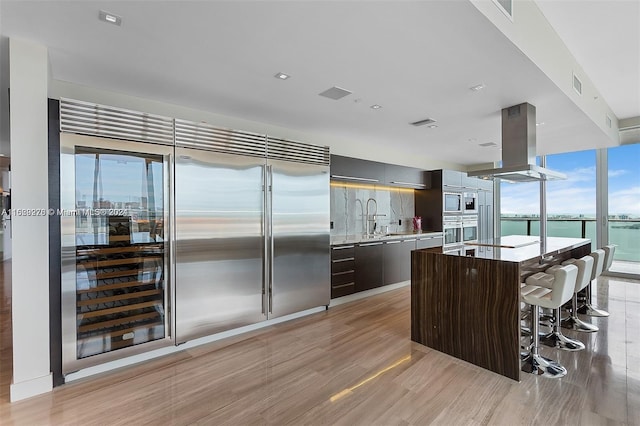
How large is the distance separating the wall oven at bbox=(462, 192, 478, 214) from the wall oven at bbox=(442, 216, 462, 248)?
0.39m

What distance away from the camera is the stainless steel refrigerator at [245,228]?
304 centimetres

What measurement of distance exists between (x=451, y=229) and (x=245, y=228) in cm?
472

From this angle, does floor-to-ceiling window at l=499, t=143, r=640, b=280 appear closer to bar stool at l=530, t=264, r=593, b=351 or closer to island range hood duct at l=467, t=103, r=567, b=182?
island range hood duct at l=467, t=103, r=567, b=182

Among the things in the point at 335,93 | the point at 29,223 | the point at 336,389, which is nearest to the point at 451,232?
the point at 335,93

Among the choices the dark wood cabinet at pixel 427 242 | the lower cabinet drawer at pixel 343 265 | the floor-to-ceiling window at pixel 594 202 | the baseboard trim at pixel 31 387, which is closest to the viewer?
the baseboard trim at pixel 31 387

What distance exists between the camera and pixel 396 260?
538 cm

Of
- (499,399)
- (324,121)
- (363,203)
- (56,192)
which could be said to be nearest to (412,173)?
(363,203)

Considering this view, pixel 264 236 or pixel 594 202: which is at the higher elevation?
pixel 594 202

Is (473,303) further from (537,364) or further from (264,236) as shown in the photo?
(264,236)

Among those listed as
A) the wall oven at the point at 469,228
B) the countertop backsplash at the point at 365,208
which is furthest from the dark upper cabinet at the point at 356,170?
the wall oven at the point at 469,228

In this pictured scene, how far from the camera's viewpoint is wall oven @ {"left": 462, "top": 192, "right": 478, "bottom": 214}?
677 cm

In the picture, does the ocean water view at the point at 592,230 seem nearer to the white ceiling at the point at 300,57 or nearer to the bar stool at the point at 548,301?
the white ceiling at the point at 300,57

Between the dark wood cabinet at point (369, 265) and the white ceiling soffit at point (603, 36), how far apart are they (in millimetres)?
3343

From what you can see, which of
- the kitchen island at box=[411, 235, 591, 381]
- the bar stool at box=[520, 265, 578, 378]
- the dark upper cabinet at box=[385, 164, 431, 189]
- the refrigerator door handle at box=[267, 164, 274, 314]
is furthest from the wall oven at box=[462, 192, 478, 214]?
the refrigerator door handle at box=[267, 164, 274, 314]
